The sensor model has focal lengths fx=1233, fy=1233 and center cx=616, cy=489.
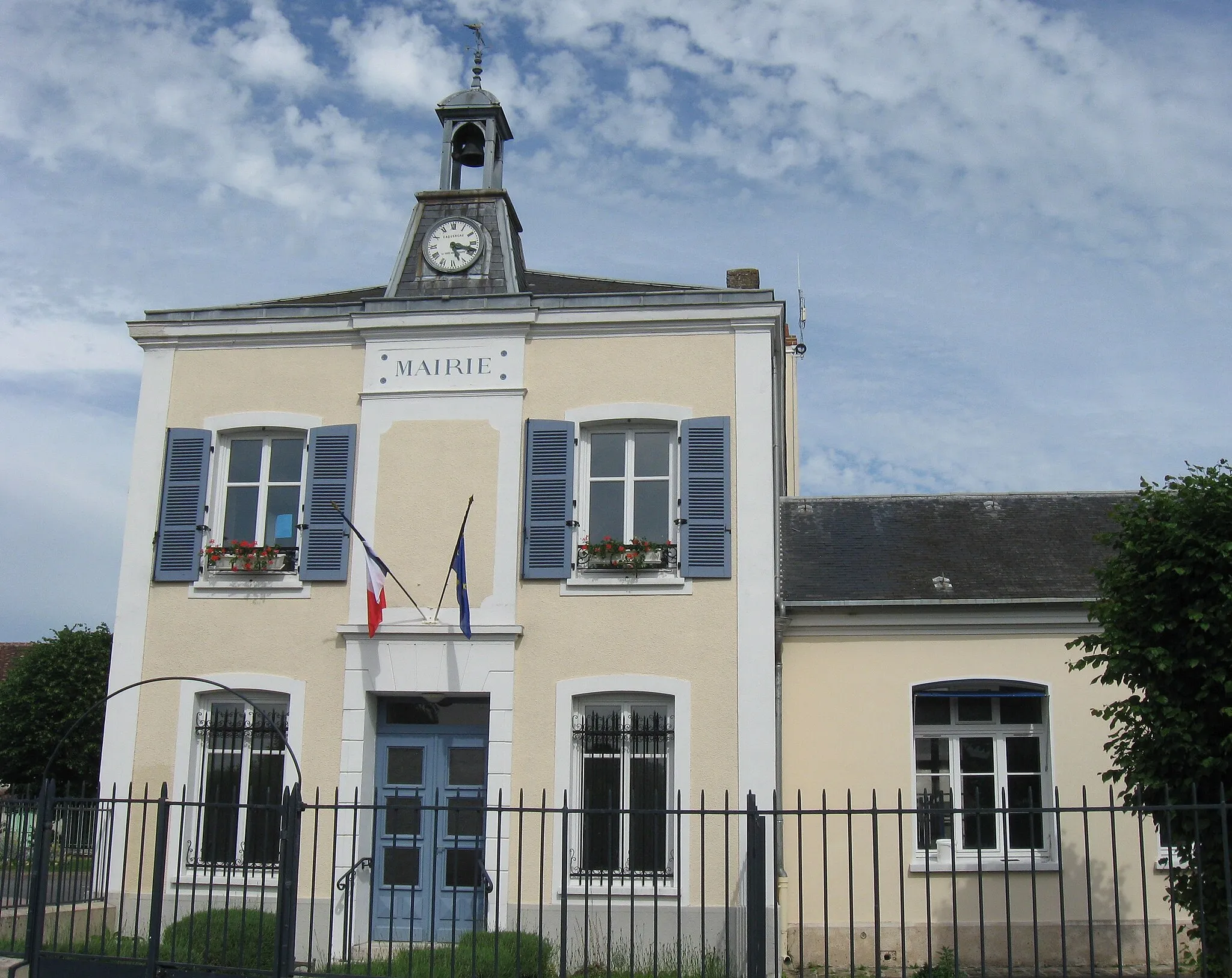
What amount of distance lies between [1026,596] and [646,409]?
174 inches

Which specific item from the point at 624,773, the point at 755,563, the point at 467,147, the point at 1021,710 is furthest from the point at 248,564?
the point at 1021,710

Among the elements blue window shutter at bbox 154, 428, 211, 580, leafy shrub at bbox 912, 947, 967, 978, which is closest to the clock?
blue window shutter at bbox 154, 428, 211, 580

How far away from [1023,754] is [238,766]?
7.90 metres

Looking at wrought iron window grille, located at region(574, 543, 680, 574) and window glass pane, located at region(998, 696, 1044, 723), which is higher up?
wrought iron window grille, located at region(574, 543, 680, 574)

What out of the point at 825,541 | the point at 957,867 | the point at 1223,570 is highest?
the point at 825,541

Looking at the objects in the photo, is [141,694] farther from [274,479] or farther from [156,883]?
[156,883]

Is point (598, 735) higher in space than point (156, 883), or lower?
higher

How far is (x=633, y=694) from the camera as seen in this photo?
11.5 metres

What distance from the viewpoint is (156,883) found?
7.87 m

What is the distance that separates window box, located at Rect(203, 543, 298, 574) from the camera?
473 inches

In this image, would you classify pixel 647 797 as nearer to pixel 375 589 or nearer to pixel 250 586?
pixel 375 589

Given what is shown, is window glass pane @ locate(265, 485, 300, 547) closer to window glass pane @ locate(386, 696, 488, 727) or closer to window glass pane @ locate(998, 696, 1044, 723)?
window glass pane @ locate(386, 696, 488, 727)

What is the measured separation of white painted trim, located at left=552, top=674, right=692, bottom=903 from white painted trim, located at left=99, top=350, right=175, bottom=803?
4.14 m

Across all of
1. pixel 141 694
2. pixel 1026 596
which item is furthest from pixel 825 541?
pixel 141 694
